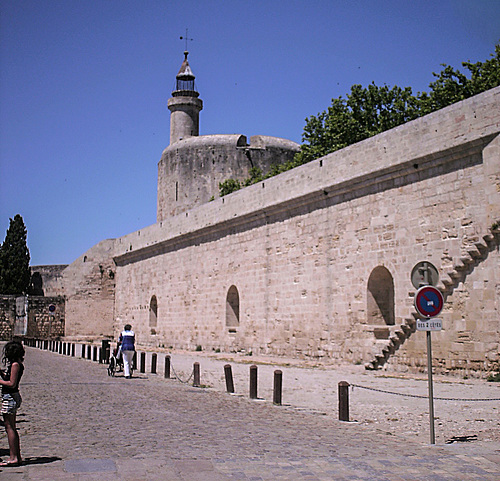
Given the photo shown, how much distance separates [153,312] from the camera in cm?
2928

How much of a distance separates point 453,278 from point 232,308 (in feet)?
35.0

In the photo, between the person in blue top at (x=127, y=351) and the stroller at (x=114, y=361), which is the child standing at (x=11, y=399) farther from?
the stroller at (x=114, y=361)

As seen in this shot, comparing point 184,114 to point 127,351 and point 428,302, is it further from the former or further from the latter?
point 428,302

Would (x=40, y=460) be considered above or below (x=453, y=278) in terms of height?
below

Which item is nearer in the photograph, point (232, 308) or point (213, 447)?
point (213, 447)

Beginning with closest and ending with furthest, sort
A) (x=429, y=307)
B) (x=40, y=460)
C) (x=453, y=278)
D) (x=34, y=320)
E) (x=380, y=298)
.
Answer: (x=40, y=460) < (x=429, y=307) < (x=453, y=278) < (x=380, y=298) < (x=34, y=320)

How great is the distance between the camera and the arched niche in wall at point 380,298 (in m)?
15.7

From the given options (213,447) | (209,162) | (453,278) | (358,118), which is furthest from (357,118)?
(213,447)

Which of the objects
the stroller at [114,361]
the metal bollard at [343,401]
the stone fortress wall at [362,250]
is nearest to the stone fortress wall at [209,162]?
the stone fortress wall at [362,250]

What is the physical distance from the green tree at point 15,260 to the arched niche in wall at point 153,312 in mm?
19065

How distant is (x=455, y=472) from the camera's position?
5.47 meters

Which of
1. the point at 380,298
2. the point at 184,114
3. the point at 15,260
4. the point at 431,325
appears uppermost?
the point at 184,114

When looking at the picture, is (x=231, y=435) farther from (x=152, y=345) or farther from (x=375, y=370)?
(x=152, y=345)

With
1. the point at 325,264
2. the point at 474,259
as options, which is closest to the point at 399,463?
the point at 474,259
